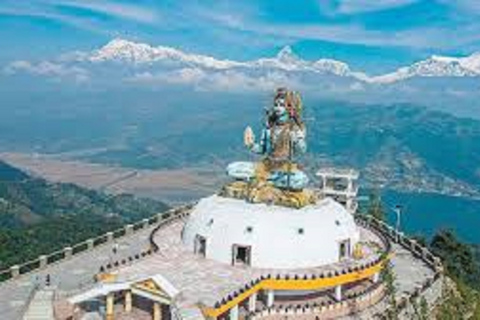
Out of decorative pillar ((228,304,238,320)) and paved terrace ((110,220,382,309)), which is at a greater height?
paved terrace ((110,220,382,309))

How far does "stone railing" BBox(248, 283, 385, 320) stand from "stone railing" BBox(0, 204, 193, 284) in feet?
34.3

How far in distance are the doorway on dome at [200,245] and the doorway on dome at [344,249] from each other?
879 cm

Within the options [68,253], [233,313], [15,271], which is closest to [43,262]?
[68,253]

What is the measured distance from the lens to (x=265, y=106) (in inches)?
1992

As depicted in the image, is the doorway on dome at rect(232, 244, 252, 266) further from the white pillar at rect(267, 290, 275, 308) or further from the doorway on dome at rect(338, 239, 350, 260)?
the doorway on dome at rect(338, 239, 350, 260)

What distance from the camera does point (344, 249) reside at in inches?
1781

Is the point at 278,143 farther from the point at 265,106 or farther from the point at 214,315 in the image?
the point at 214,315

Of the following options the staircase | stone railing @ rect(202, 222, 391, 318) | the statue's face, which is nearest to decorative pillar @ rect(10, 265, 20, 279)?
the staircase

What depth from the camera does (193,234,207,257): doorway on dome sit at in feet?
147

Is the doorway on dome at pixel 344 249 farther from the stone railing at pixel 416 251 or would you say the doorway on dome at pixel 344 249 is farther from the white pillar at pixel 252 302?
the white pillar at pixel 252 302

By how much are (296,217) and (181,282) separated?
9081 millimetres

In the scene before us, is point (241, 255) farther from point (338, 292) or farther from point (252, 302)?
point (338, 292)

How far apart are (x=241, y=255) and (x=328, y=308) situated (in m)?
6.43

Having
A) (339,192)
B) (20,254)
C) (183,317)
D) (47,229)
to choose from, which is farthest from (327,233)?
(47,229)
